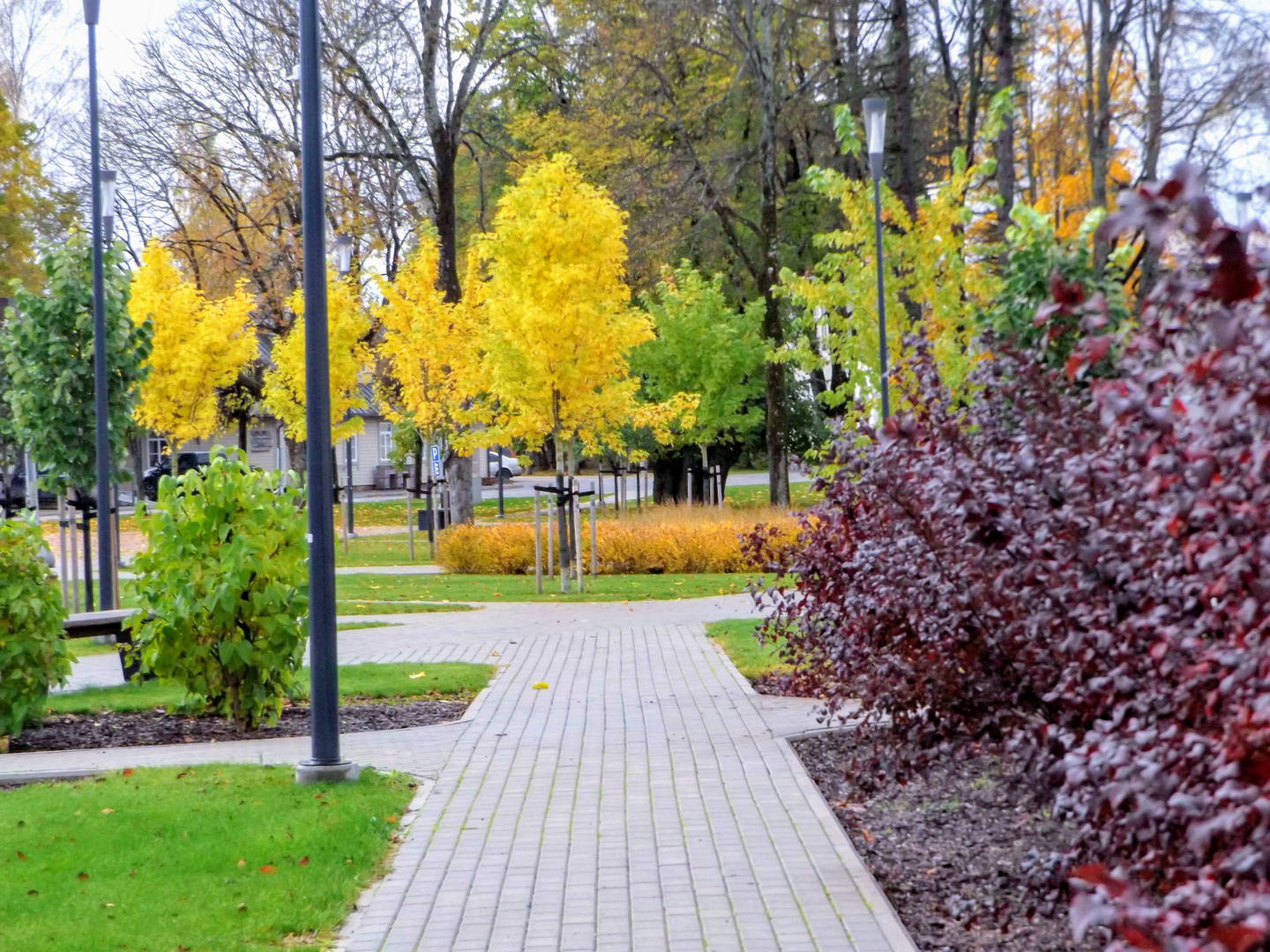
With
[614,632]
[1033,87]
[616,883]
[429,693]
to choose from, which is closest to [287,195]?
[1033,87]

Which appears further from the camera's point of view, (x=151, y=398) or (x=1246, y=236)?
(x=151, y=398)

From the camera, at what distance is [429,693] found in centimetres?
1097

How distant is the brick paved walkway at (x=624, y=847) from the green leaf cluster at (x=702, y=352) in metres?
27.3

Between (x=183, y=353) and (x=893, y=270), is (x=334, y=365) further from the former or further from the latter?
(x=893, y=270)

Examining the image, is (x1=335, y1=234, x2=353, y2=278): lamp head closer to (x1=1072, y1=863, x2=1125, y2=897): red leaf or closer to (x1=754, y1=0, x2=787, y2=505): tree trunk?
(x1=754, y1=0, x2=787, y2=505): tree trunk

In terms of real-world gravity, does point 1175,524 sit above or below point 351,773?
above

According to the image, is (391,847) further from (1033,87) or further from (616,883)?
(1033,87)

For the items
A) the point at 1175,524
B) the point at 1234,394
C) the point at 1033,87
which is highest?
the point at 1033,87

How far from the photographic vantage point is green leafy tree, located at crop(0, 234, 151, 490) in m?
16.3

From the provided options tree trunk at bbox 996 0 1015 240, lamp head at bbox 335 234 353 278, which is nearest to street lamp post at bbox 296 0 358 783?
tree trunk at bbox 996 0 1015 240

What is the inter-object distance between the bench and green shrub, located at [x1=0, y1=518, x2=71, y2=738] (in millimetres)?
1620

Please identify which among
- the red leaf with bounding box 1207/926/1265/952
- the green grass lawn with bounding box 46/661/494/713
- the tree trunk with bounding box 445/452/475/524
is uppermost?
the tree trunk with bounding box 445/452/475/524

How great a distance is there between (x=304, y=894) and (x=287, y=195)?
1213 inches

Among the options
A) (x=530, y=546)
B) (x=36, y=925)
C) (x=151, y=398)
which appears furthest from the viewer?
(x=151, y=398)
